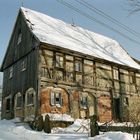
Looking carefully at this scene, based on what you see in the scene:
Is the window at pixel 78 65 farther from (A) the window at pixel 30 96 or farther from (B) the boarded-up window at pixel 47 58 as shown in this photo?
(A) the window at pixel 30 96

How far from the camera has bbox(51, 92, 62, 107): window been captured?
2196cm

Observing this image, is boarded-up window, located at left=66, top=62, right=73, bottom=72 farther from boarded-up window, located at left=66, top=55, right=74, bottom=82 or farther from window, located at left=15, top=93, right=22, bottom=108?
window, located at left=15, top=93, right=22, bottom=108

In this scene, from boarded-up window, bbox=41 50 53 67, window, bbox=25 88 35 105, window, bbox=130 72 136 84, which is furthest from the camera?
window, bbox=130 72 136 84

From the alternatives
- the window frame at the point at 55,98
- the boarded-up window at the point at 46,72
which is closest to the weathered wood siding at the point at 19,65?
the boarded-up window at the point at 46,72

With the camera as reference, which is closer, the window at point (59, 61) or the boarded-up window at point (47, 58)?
the boarded-up window at point (47, 58)

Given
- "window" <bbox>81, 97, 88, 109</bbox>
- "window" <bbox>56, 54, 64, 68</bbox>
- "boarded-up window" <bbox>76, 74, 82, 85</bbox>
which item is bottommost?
"window" <bbox>81, 97, 88, 109</bbox>

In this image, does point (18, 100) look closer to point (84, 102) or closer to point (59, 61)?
point (59, 61)

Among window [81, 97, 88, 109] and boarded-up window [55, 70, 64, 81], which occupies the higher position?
boarded-up window [55, 70, 64, 81]

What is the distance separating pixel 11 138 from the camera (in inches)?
466

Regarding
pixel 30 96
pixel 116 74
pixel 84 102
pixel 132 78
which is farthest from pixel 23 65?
pixel 132 78

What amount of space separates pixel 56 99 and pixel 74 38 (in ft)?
26.3

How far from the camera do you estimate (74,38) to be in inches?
1086

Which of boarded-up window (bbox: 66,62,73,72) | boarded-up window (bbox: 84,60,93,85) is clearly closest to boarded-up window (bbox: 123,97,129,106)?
boarded-up window (bbox: 84,60,93,85)

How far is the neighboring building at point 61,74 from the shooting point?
72.5 ft
